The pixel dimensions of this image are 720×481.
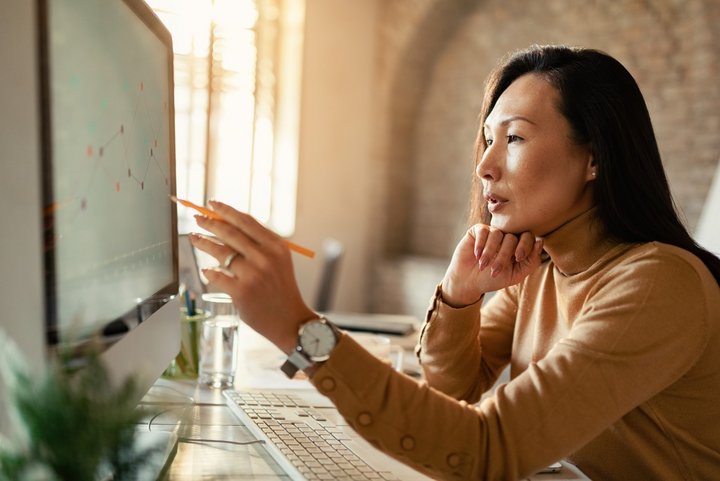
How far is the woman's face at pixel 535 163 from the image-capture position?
1.26 m

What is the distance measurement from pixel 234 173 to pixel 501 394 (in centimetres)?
471

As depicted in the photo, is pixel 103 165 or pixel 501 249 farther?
pixel 501 249

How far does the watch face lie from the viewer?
893mm

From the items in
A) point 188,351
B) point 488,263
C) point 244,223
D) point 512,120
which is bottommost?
point 188,351

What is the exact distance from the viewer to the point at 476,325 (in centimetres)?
141

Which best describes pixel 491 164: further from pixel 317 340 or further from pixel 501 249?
pixel 317 340

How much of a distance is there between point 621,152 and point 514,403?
1.59 ft

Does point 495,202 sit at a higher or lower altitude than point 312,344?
higher

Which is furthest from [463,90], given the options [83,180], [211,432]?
[83,180]

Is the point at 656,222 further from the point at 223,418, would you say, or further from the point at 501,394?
the point at 223,418

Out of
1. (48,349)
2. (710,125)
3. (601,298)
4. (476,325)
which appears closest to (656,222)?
(601,298)

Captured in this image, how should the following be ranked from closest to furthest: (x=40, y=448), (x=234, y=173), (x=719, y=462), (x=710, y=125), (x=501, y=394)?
(x=40, y=448) < (x=501, y=394) < (x=719, y=462) < (x=710, y=125) < (x=234, y=173)

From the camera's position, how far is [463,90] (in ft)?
19.0

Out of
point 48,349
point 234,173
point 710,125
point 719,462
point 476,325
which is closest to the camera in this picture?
point 48,349
